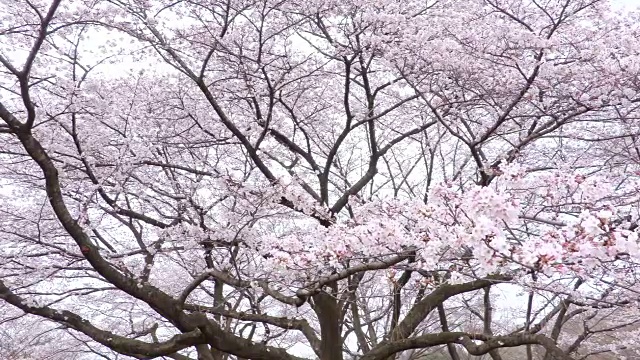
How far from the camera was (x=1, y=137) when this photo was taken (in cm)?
611

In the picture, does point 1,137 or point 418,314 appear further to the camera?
point 1,137

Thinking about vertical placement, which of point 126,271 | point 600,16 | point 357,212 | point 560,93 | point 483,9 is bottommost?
point 126,271

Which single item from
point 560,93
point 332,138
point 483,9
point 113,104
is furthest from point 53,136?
point 560,93

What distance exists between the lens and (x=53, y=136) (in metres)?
5.50

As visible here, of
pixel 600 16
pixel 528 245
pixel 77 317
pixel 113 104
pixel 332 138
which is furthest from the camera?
pixel 332 138

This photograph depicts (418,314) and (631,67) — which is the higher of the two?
(631,67)

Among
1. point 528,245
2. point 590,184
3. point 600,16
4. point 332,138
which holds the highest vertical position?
point 332,138

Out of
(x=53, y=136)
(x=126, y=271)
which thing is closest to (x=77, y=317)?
(x=126, y=271)

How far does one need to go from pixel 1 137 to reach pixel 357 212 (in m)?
4.78

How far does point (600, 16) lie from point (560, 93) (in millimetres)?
1175

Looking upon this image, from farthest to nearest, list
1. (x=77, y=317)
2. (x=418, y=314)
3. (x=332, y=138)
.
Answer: (x=332, y=138) → (x=418, y=314) → (x=77, y=317)

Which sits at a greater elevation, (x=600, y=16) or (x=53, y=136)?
(x=600, y=16)

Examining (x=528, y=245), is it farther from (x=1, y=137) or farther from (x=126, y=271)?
(x=1, y=137)

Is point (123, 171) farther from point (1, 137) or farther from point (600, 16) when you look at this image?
point (600, 16)
